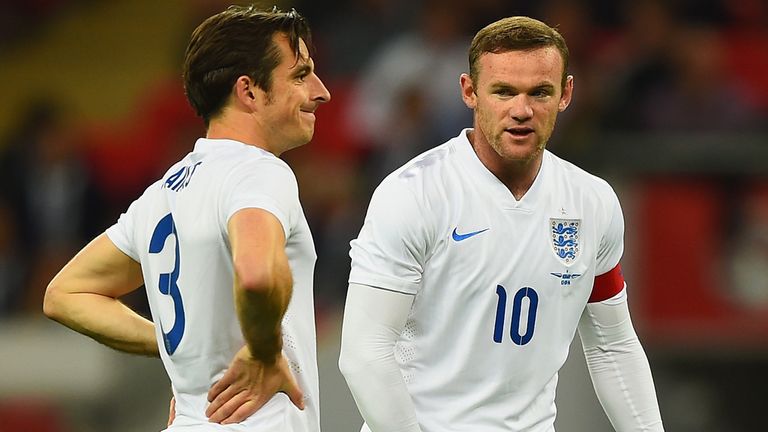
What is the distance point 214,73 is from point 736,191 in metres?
5.03

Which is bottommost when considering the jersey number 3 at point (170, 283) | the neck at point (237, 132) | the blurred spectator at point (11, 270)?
the blurred spectator at point (11, 270)

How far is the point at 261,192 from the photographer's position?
3.52 metres

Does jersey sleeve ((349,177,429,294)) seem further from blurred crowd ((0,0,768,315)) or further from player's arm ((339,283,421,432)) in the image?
blurred crowd ((0,0,768,315))

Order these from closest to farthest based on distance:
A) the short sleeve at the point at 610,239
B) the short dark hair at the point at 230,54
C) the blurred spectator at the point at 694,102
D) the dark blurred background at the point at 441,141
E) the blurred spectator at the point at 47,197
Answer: the short dark hair at the point at 230,54 → the short sleeve at the point at 610,239 → the dark blurred background at the point at 441,141 → the blurred spectator at the point at 694,102 → the blurred spectator at the point at 47,197

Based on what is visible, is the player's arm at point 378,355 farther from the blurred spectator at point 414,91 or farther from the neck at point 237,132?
the blurred spectator at point 414,91

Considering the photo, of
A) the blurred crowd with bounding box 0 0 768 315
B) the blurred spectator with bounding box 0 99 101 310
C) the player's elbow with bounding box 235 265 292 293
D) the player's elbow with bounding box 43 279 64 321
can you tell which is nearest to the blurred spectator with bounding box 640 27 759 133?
the blurred crowd with bounding box 0 0 768 315

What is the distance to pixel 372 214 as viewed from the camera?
399 cm

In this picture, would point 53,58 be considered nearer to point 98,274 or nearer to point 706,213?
point 706,213

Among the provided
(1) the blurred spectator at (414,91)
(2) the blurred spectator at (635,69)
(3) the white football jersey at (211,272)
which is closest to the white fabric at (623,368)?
(3) the white football jersey at (211,272)

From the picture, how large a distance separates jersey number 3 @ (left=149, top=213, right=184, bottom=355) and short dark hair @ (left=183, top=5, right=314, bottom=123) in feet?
1.15

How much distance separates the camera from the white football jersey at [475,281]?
13.0 ft

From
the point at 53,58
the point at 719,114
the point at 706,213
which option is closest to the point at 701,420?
the point at 706,213

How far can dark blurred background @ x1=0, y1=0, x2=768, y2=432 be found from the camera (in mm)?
8141

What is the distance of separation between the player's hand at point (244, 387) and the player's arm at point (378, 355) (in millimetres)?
298
